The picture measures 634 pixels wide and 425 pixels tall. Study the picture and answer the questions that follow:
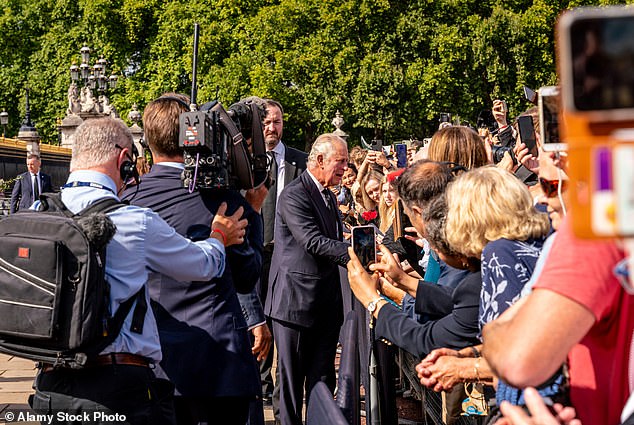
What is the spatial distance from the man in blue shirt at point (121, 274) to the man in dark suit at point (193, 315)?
19cm

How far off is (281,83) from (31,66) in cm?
1571

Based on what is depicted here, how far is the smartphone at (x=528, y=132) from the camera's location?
15.4 feet

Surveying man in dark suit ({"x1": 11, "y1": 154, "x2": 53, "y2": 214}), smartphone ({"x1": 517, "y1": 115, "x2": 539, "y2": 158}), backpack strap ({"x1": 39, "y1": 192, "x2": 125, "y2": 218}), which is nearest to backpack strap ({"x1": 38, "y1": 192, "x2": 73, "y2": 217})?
backpack strap ({"x1": 39, "y1": 192, "x2": 125, "y2": 218})

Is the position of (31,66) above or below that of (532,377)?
above

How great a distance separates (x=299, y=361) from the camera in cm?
602

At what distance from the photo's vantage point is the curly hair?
9.78 ft

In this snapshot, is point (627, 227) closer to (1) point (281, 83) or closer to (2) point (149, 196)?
(2) point (149, 196)

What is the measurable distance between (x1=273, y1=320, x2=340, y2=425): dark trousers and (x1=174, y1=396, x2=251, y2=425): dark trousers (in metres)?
2.13

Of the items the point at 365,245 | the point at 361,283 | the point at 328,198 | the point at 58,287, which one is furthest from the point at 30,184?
the point at 58,287

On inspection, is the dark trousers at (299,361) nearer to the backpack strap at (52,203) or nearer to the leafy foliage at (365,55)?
the backpack strap at (52,203)

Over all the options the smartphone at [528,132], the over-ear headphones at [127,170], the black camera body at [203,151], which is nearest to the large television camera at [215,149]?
the black camera body at [203,151]

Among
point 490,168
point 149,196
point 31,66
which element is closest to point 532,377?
point 490,168

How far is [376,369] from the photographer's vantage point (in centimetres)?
505

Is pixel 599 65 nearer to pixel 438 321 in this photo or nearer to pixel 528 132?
pixel 438 321
